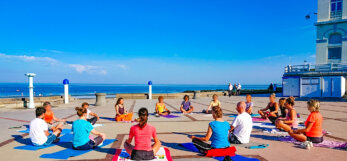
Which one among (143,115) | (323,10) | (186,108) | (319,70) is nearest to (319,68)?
(319,70)

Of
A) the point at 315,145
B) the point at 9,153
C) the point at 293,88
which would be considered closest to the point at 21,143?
the point at 9,153

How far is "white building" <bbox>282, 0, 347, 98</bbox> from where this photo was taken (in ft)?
71.3

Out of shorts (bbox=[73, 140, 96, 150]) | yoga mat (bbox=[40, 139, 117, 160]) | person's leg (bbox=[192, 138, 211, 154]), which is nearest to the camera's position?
yoga mat (bbox=[40, 139, 117, 160])

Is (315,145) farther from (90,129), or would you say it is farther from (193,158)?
(90,129)

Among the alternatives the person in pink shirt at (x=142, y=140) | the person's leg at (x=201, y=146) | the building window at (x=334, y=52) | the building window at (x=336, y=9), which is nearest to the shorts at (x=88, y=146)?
the person in pink shirt at (x=142, y=140)

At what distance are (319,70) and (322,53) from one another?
3.81m

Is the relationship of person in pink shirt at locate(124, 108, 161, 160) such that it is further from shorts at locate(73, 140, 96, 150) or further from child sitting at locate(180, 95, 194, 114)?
child sitting at locate(180, 95, 194, 114)

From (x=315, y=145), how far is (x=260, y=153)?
1.72m

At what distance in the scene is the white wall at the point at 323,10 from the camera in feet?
82.7

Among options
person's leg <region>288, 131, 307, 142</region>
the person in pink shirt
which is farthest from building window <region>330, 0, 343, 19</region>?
the person in pink shirt

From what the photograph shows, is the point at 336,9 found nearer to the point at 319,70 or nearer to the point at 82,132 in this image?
the point at 319,70

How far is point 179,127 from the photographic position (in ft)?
25.7

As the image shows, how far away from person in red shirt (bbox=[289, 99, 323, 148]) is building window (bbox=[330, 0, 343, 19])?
25.9 metres

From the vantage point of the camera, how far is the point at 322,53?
25.3m
